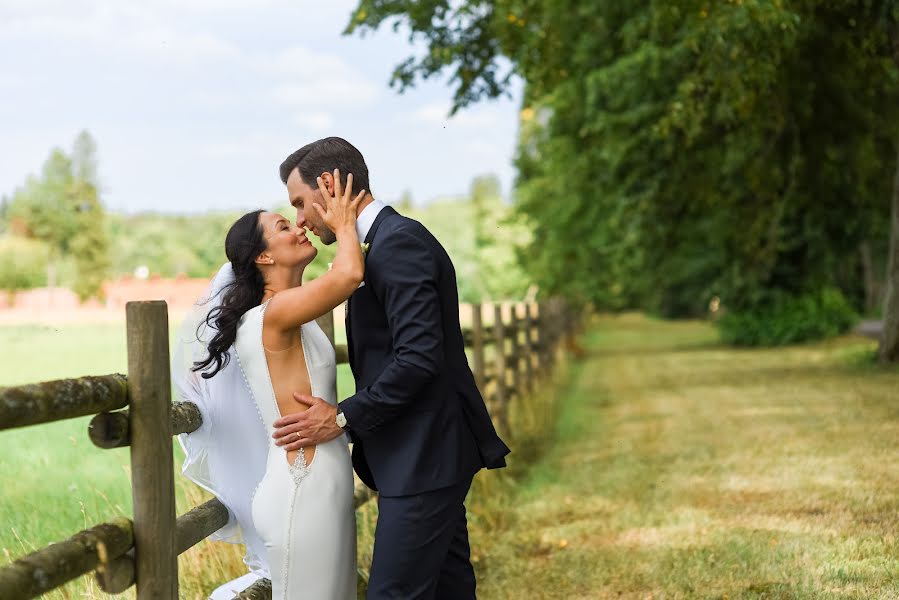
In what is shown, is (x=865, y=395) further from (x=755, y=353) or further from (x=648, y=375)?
(x=755, y=353)

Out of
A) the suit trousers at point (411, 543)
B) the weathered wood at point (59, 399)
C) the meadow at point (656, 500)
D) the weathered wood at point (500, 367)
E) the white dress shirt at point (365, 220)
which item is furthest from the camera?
the weathered wood at point (500, 367)

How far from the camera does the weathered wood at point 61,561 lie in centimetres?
267

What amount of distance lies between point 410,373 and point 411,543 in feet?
1.77

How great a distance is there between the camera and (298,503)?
338cm

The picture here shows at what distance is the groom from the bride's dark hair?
18 cm

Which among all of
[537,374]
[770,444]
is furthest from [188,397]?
[537,374]

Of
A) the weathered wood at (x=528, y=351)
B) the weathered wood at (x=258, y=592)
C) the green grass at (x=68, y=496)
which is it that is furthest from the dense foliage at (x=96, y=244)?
the weathered wood at (x=258, y=592)

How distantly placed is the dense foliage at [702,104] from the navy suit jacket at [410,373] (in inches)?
266

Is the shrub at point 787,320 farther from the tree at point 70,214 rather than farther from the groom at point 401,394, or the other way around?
the tree at point 70,214

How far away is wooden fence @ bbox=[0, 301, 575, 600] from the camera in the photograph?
108 inches

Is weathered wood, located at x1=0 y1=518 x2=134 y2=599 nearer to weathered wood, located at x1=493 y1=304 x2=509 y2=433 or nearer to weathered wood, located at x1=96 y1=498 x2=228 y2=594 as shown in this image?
weathered wood, located at x1=96 y1=498 x2=228 y2=594

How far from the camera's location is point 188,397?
12.5 feet

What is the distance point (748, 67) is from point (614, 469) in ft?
15.2

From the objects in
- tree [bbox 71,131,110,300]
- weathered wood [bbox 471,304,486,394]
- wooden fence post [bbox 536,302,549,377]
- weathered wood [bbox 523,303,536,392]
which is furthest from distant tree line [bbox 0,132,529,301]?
weathered wood [bbox 471,304,486,394]
